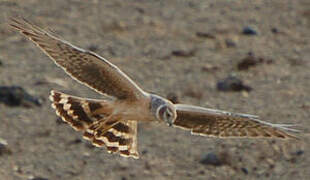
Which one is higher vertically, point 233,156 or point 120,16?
point 120,16

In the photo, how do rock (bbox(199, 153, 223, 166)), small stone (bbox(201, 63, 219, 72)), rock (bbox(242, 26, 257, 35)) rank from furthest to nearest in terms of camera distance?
rock (bbox(242, 26, 257, 35)) → small stone (bbox(201, 63, 219, 72)) → rock (bbox(199, 153, 223, 166))

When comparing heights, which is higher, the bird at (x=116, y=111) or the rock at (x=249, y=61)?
the rock at (x=249, y=61)

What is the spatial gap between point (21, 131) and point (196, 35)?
5689mm

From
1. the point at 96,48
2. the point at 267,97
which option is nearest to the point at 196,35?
the point at 96,48

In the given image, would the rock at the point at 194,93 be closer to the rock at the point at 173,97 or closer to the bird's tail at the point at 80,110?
the rock at the point at 173,97

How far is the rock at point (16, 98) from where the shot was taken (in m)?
15.7

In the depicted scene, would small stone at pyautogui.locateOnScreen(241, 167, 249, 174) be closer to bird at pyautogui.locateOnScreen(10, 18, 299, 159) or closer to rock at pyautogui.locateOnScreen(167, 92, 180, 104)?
bird at pyautogui.locateOnScreen(10, 18, 299, 159)

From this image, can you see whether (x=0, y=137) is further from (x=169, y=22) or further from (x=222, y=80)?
(x=169, y=22)

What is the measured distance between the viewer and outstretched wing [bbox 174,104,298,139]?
38.8 feet

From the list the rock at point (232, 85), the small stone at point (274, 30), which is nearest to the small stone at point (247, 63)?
the rock at point (232, 85)

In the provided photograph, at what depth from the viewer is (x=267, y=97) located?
16750 mm

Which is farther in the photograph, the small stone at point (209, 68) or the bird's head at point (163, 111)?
the small stone at point (209, 68)

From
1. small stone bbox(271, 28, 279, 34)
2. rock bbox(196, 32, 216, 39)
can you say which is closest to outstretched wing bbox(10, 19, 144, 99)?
rock bbox(196, 32, 216, 39)

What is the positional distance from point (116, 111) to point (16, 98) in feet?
12.7
